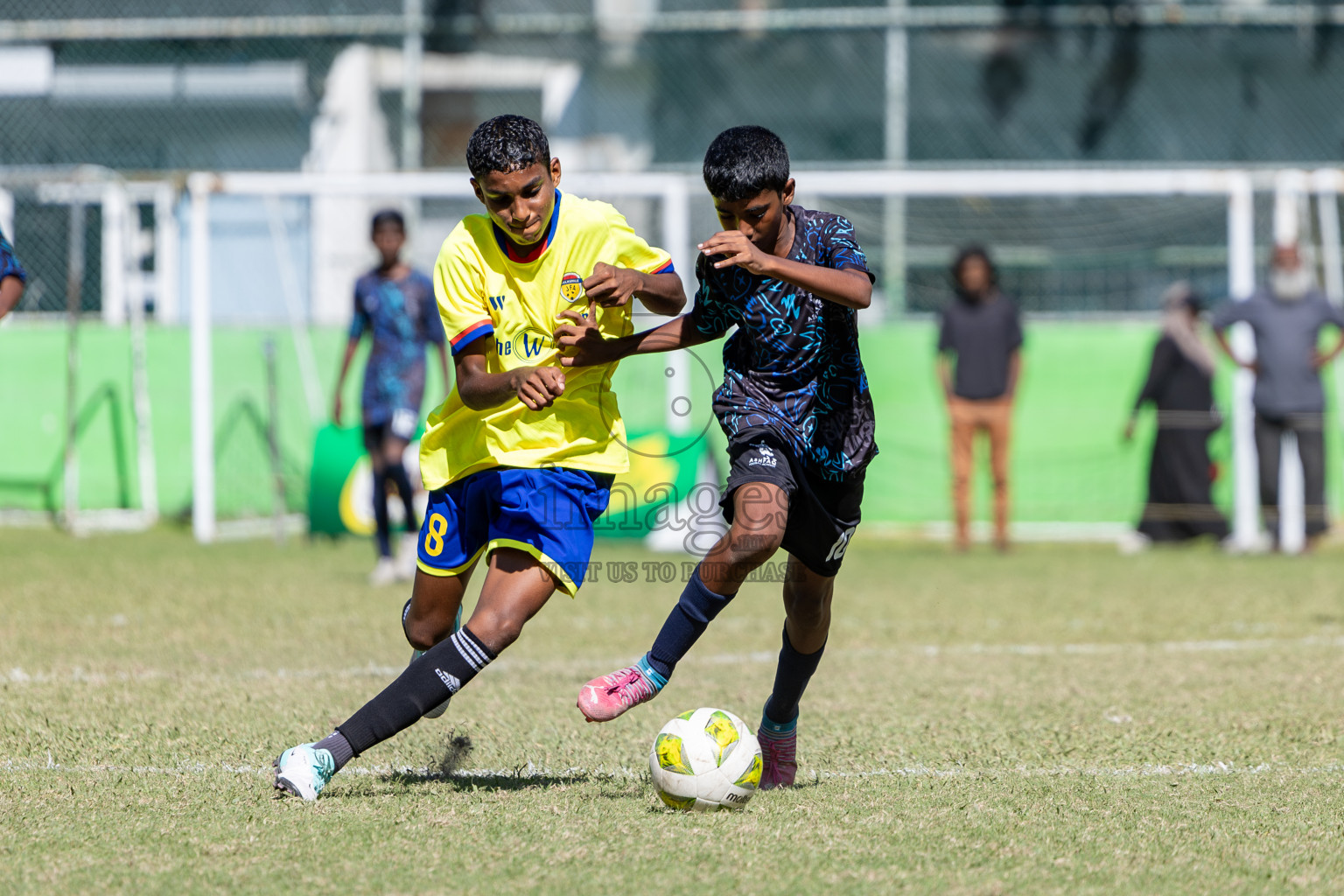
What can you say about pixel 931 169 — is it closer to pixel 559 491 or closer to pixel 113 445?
pixel 113 445

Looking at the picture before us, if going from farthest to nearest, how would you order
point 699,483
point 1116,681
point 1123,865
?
point 699,483 → point 1116,681 → point 1123,865

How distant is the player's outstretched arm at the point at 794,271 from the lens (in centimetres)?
379

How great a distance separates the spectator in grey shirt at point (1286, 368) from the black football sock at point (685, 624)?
8.36m

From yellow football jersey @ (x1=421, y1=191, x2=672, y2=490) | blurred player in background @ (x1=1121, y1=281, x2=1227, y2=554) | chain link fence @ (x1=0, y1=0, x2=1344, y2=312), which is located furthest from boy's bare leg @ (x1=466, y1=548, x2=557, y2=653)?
chain link fence @ (x1=0, y1=0, x2=1344, y2=312)

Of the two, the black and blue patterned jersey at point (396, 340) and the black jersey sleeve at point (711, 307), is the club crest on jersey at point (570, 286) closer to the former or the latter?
the black jersey sleeve at point (711, 307)

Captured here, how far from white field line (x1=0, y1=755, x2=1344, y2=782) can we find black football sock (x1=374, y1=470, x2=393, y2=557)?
482 cm

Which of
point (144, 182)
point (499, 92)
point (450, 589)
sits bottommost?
point (450, 589)

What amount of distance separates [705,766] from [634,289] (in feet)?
4.13

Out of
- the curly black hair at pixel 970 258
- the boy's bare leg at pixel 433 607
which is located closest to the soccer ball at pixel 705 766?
the boy's bare leg at pixel 433 607

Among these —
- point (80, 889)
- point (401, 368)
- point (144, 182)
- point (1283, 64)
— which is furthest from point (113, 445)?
point (1283, 64)

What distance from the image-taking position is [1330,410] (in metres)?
12.8

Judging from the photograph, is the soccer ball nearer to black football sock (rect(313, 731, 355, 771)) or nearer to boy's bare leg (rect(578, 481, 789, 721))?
boy's bare leg (rect(578, 481, 789, 721))

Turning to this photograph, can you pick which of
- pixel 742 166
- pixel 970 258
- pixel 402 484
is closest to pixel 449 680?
pixel 742 166

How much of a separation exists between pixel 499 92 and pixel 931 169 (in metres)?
4.45
